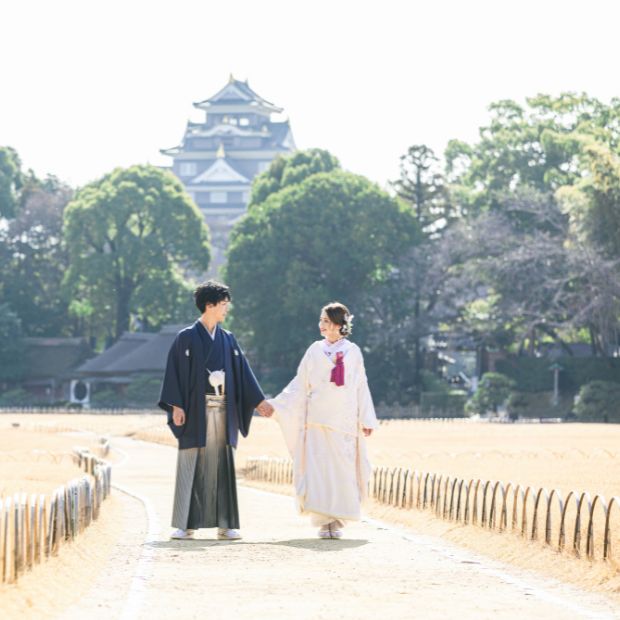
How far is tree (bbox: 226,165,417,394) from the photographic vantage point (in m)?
73.5

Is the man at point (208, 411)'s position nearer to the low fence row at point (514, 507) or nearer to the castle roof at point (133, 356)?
the low fence row at point (514, 507)

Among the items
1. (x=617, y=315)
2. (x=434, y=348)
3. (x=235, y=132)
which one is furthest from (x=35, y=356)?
(x=235, y=132)

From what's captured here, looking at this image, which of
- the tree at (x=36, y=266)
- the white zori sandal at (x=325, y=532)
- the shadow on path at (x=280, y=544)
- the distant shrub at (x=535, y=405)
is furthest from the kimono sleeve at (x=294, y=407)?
the tree at (x=36, y=266)

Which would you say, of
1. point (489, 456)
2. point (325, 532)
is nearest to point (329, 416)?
point (325, 532)

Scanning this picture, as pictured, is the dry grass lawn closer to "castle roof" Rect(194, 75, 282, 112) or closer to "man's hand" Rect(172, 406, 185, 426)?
"man's hand" Rect(172, 406, 185, 426)

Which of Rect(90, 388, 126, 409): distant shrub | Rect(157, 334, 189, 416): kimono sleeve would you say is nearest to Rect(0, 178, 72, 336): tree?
Rect(90, 388, 126, 409): distant shrub

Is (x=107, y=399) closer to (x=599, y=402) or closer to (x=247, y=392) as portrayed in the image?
(x=599, y=402)

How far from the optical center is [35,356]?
8806 centimetres

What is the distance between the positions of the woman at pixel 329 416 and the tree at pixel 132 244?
73901mm

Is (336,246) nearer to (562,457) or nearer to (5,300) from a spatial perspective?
(5,300)

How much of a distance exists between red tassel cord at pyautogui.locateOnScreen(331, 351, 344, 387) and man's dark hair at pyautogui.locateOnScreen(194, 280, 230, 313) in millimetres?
1101

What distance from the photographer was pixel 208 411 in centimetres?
1334

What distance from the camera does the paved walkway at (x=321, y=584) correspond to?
8812 millimetres

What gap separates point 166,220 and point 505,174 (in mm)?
19141
